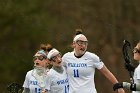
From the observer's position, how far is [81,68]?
1359 centimetres

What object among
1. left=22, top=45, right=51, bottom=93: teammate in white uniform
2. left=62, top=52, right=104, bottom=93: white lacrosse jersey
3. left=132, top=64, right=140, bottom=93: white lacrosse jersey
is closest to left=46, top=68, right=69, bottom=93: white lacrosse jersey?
left=62, top=52, right=104, bottom=93: white lacrosse jersey

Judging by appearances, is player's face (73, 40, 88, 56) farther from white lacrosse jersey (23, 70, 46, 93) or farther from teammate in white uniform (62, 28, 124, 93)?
white lacrosse jersey (23, 70, 46, 93)

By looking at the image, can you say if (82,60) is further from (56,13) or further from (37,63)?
(56,13)

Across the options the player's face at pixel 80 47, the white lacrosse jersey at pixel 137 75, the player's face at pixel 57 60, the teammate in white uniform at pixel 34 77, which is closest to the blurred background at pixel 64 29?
the teammate in white uniform at pixel 34 77

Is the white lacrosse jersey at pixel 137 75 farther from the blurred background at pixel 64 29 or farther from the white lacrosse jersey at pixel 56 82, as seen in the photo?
the blurred background at pixel 64 29

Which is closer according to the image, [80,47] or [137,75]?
[137,75]

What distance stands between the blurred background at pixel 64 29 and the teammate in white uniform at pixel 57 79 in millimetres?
19817

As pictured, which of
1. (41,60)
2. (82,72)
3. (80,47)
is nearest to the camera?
(82,72)

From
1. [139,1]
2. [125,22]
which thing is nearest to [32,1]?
[139,1]

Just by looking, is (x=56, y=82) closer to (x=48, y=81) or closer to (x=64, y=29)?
(x=48, y=81)

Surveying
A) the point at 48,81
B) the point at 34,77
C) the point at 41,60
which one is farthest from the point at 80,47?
the point at 34,77

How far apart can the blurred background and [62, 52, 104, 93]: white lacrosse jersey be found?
19.9m

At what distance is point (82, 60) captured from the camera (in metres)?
13.7

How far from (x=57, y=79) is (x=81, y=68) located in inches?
17.2
